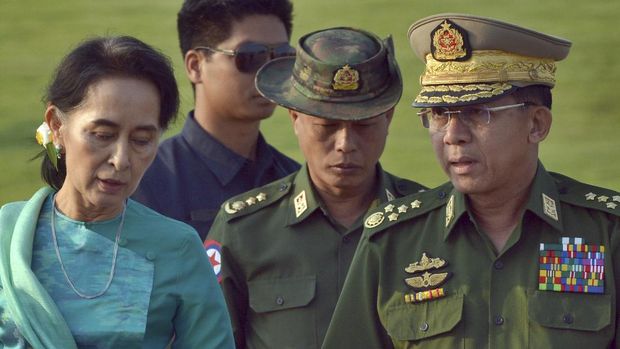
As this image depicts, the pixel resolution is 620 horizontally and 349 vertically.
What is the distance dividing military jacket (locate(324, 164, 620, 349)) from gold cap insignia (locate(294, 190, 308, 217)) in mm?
846

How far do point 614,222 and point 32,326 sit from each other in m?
1.69

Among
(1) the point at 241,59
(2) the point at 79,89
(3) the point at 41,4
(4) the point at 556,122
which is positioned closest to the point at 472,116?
(2) the point at 79,89

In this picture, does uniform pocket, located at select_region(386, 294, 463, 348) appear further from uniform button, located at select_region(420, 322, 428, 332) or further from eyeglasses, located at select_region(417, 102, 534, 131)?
eyeglasses, located at select_region(417, 102, 534, 131)

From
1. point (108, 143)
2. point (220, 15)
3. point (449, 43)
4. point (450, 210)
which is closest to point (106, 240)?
point (108, 143)

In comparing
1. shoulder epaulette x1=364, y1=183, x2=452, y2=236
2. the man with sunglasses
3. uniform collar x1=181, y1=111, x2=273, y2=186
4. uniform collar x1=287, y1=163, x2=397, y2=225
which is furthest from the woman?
uniform collar x1=181, y1=111, x2=273, y2=186

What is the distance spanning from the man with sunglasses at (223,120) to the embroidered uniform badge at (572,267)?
197 centimetres

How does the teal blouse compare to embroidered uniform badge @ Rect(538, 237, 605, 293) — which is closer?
the teal blouse

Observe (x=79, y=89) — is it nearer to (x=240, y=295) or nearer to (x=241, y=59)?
(x=240, y=295)

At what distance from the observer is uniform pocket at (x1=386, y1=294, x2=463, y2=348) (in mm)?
4984

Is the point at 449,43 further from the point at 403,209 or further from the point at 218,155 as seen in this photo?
the point at 218,155

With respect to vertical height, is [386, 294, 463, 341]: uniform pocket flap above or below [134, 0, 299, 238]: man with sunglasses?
below

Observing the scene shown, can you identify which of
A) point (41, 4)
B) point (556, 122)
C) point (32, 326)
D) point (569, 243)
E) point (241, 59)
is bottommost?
point (32, 326)

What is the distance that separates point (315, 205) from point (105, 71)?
147 cm

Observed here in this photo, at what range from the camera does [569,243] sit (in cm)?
502
